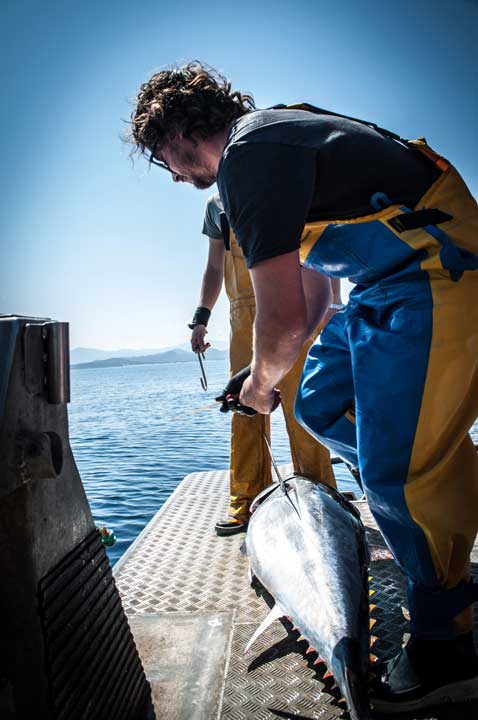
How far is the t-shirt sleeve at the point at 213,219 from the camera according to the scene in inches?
156

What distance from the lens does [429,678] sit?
63.8 inches

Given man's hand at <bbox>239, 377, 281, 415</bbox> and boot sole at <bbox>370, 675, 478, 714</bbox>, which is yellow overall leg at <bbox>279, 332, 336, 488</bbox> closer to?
man's hand at <bbox>239, 377, 281, 415</bbox>

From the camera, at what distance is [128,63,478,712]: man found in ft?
5.29

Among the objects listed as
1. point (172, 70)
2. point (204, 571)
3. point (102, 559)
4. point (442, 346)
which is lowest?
point (204, 571)

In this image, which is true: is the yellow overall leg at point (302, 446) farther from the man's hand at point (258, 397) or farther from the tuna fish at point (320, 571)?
the man's hand at point (258, 397)

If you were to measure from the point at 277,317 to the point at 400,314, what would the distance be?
1.34ft

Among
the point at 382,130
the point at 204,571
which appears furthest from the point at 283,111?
the point at 204,571

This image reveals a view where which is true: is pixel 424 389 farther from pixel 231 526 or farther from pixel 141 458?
pixel 141 458

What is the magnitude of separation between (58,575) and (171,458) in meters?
8.94

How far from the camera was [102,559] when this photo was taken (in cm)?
152

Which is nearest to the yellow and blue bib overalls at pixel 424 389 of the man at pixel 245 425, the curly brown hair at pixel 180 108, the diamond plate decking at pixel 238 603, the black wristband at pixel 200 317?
the diamond plate decking at pixel 238 603

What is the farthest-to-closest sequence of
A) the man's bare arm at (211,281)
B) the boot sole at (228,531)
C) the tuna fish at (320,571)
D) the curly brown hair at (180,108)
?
1. the man's bare arm at (211,281)
2. the boot sole at (228,531)
3. the curly brown hair at (180,108)
4. the tuna fish at (320,571)

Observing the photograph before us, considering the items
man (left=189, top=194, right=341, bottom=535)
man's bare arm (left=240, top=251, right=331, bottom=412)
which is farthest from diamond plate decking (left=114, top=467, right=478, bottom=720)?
man's bare arm (left=240, top=251, right=331, bottom=412)

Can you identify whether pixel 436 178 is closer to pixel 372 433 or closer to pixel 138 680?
pixel 372 433
